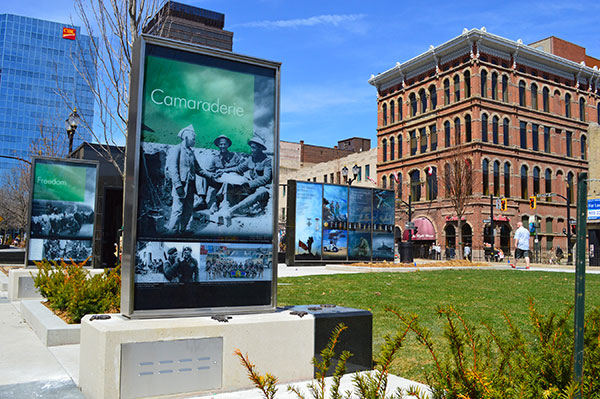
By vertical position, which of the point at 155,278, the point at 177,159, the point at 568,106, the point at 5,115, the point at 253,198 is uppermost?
the point at 5,115

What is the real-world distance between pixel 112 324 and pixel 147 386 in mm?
591

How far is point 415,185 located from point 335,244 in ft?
101

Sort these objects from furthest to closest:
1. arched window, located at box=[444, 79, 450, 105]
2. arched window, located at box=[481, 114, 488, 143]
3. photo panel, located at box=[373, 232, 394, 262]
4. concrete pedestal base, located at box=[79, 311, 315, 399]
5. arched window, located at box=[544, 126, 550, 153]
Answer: arched window, located at box=[544, 126, 550, 153] < arched window, located at box=[444, 79, 450, 105] < arched window, located at box=[481, 114, 488, 143] < photo panel, located at box=[373, 232, 394, 262] < concrete pedestal base, located at box=[79, 311, 315, 399]

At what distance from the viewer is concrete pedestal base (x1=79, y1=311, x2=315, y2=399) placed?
156 inches

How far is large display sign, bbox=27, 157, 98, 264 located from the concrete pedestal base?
9.39m

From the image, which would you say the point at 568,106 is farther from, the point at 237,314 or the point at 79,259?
the point at 237,314

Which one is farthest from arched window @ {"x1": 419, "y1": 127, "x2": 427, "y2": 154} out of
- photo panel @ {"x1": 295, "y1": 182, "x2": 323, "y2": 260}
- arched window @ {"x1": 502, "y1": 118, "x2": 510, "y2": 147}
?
photo panel @ {"x1": 295, "y1": 182, "x2": 323, "y2": 260}

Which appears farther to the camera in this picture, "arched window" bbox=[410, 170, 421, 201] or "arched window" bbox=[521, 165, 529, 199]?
"arched window" bbox=[410, 170, 421, 201]

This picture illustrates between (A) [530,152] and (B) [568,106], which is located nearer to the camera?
(A) [530,152]

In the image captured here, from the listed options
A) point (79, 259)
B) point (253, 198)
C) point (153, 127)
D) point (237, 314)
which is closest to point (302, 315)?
point (237, 314)

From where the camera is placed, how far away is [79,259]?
43.5 feet

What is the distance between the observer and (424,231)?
5478 centimetres

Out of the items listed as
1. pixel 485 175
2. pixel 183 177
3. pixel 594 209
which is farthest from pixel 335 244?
pixel 485 175

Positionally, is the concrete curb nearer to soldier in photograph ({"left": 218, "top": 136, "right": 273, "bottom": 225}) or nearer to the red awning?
soldier in photograph ({"left": 218, "top": 136, "right": 273, "bottom": 225})
